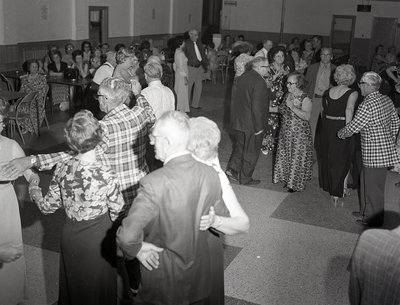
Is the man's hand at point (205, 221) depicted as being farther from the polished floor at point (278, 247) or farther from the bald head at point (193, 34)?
the bald head at point (193, 34)

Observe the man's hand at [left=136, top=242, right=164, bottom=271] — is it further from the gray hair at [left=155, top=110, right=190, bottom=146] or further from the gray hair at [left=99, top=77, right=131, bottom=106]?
the gray hair at [left=99, top=77, right=131, bottom=106]

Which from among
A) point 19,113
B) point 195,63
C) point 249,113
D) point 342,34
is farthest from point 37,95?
point 342,34

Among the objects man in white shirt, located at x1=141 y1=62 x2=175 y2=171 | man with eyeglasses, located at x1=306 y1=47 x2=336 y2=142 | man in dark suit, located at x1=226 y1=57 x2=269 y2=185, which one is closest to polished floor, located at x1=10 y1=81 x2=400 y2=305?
man in dark suit, located at x1=226 y1=57 x2=269 y2=185

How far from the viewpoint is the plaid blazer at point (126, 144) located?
376 cm

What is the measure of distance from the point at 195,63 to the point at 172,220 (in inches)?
361

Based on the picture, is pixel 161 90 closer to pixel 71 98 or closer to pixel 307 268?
pixel 307 268

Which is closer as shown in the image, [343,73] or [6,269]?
[6,269]

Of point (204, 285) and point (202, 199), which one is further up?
point (202, 199)

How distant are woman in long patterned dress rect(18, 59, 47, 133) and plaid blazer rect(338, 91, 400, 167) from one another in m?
5.44

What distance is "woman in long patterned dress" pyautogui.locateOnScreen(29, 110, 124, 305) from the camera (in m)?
3.01

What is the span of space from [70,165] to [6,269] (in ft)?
3.46

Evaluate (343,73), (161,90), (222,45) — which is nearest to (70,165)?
(161,90)

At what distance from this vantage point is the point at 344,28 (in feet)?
66.7

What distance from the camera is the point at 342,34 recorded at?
20453mm
